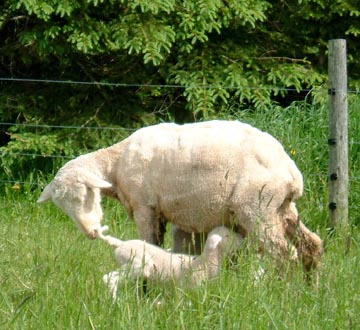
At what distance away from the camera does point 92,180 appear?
6.30 meters

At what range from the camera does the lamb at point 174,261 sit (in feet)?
17.4

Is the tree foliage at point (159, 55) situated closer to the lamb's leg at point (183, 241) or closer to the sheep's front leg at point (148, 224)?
the lamb's leg at point (183, 241)

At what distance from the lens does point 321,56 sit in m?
11.3

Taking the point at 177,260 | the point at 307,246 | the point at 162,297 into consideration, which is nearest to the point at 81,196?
the point at 177,260

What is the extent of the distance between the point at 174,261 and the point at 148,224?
0.68 meters

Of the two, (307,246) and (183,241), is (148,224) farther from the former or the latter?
(307,246)

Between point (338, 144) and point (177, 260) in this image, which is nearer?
point (177, 260)

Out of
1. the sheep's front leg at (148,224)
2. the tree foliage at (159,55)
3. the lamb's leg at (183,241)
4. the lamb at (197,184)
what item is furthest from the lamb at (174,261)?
the tree foliage at (159,55)

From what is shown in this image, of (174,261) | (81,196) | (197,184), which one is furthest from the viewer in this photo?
(81,196)

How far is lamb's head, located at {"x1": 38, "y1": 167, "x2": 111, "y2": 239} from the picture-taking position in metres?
6.32

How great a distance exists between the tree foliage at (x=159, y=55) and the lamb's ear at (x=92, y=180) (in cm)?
366

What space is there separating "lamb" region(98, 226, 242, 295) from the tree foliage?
442 centimetres

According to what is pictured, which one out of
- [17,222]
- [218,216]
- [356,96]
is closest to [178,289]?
[218,216]

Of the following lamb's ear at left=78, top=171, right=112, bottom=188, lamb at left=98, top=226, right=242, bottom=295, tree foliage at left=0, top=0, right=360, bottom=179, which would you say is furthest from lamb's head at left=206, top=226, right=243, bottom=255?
tree foliage at left=0, top=0, right=360, bottom=179
